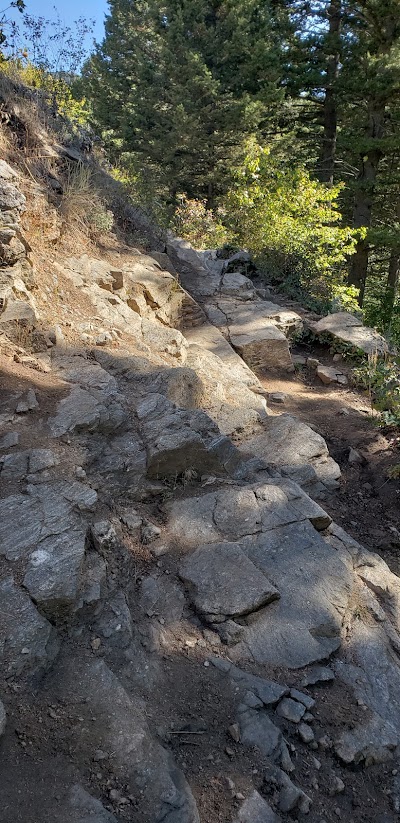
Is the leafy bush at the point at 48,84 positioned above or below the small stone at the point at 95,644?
above

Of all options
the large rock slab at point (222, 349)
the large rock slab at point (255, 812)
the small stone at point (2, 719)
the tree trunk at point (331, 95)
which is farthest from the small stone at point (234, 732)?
the tree trunk at point (331, 95)

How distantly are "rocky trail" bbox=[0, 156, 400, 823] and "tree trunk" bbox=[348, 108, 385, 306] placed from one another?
919 centimetres

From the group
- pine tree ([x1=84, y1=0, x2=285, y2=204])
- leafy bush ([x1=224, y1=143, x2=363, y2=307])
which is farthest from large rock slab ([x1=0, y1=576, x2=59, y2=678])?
pine tree ([x1=84, y1=0, x2=285, y2=204])

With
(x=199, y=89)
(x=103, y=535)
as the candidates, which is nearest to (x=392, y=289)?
(x=199, y=89)

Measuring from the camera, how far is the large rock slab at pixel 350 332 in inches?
320

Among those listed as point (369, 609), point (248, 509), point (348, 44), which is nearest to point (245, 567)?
point (248, 509)

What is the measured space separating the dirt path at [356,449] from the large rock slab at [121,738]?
8.48ft

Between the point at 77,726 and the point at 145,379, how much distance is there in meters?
3.13

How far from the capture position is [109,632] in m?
2.81

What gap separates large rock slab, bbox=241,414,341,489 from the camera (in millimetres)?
4859

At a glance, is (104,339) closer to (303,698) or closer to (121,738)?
(303,698)

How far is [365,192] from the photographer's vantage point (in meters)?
13.7

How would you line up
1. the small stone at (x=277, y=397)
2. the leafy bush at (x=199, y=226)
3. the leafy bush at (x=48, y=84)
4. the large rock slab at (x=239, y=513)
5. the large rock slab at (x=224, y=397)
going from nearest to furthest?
the large rock slab at (x=239, y=513) → the large rock slab at (x=224, y=397) → the small stone at (x=277, y=397) → the leafy bush at (x=48, y=84) → the leafy bush at (x=199, y=226)

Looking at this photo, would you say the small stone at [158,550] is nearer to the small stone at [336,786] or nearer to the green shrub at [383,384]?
the small stone at [336,786]
